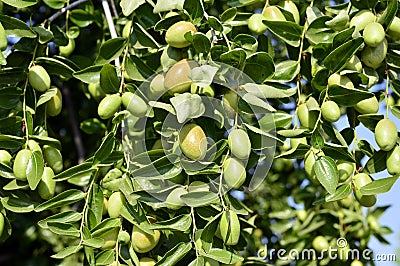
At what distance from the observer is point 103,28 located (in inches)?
58.9

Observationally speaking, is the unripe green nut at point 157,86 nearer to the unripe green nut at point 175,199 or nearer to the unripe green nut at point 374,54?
the unripe green nut at point 175,199

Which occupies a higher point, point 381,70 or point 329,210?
point 381,70

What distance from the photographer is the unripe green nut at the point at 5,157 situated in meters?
1.09

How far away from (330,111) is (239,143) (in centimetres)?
16

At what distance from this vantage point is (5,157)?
1.09 meters

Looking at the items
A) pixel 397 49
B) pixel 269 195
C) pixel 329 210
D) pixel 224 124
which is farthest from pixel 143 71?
pixel 269 195

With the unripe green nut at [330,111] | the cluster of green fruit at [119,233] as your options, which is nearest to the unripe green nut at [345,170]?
the unripe green nut at [330,111]

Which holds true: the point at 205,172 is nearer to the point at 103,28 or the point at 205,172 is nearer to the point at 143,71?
the point at 143,71

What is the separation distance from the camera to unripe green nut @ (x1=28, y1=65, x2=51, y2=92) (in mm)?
1146

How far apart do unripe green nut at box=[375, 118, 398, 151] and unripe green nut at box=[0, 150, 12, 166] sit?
2.02ft

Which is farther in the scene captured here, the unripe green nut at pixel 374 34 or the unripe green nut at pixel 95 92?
the unripe green nut at pixel 95 92

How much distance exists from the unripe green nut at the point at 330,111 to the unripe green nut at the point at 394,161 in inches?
4.3

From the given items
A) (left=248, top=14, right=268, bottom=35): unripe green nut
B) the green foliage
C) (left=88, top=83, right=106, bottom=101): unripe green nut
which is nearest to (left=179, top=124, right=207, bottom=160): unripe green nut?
the green foliage

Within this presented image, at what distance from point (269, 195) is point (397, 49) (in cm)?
134
